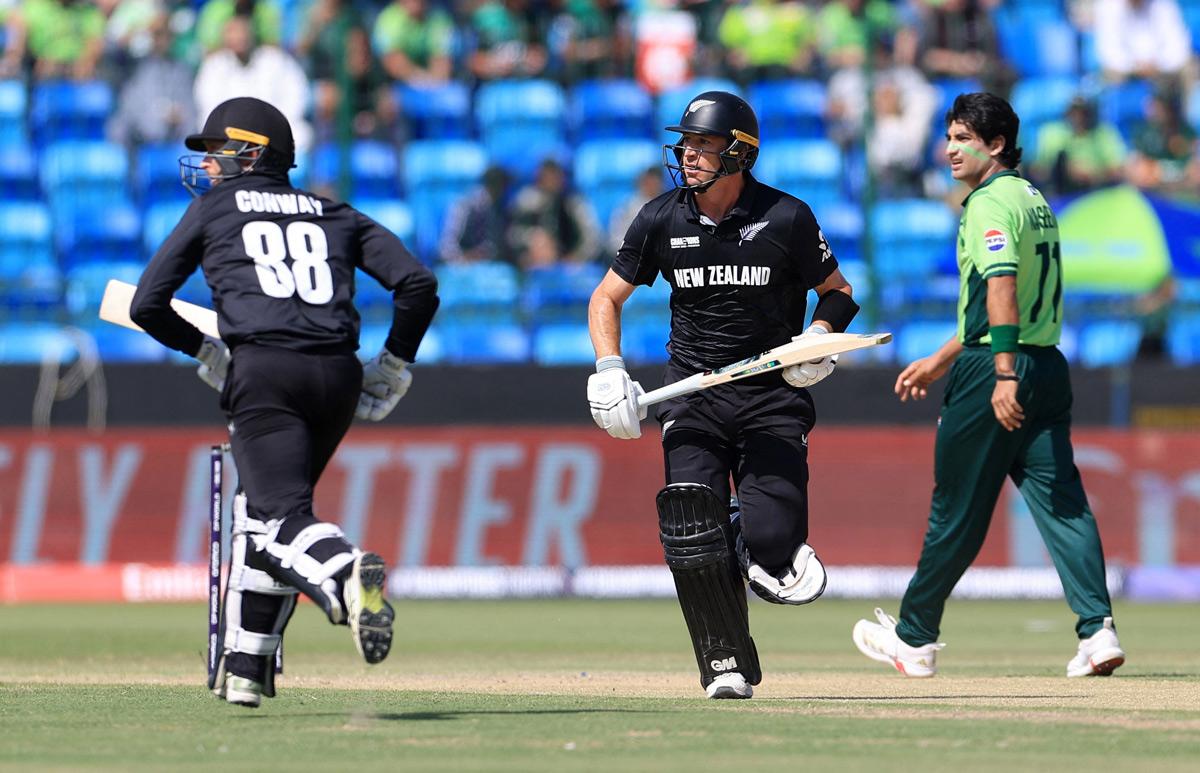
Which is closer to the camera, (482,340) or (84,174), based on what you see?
(482,340)

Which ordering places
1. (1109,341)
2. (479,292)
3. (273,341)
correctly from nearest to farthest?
(273,341), (1109,341), (479,292)

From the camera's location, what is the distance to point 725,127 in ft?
25.1

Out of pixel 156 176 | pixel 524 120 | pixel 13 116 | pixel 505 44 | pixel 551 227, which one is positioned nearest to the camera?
pixel 551 227

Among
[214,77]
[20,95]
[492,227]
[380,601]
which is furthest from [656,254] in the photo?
[20,95]

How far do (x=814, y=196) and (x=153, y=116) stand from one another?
570 centimetres

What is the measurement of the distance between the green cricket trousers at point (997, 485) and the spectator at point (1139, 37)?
33.3 ft

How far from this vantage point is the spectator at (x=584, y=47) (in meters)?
17.8

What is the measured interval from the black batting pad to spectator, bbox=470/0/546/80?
10.8 meters

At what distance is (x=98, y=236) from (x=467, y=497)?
4398mm

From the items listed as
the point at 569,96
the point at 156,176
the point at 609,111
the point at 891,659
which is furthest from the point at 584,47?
the point at 891,659

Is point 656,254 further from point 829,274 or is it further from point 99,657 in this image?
point 99,657

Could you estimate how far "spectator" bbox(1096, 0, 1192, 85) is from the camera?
18.0 meters

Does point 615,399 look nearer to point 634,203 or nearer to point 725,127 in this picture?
point 725,127

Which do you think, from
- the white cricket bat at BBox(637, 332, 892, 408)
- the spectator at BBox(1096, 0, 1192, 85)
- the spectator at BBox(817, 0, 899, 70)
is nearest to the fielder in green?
the white cricket bat at BBox(637, 332, 892, 408)
